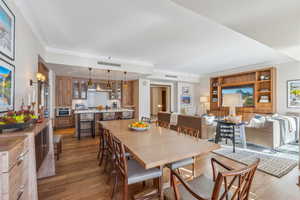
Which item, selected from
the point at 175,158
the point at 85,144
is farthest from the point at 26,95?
the point at 175,158

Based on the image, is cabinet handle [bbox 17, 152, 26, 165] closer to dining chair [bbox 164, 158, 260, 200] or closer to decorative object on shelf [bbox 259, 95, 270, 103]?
dining chair [bbox 164, 158, 260, 200]

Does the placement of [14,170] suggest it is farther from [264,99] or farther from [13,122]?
[264,99]

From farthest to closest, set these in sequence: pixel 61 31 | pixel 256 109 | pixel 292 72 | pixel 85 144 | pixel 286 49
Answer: pixel 256 109, pixel 292 72, pixel 85 144, pixel 61 31, pixel 286 49

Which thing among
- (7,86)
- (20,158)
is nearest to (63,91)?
(7,86)

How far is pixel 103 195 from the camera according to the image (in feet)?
6.01

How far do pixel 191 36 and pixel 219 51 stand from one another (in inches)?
62.5

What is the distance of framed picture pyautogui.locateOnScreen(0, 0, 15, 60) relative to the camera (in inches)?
64.6

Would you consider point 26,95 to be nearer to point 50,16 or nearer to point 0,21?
point 0,21

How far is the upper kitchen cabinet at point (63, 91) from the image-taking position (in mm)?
6113

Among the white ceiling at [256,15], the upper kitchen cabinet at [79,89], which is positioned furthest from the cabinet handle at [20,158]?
the upper kitchen cabinet at [79,89]

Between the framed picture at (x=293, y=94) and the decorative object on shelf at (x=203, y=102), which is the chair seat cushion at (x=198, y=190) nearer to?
the framed picture at (x=293, y=94)

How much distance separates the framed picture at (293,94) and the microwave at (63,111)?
8.96 metres

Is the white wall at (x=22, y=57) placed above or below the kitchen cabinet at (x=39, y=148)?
above


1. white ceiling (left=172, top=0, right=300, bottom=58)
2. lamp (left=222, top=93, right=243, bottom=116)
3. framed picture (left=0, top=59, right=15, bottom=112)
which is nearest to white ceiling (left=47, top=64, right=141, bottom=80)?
framed picture (left=0, top=59, right=15, bottom=112)
